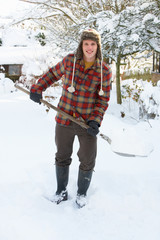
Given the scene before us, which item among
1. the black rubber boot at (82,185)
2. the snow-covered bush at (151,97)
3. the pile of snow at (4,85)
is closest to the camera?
the black rubber boot at (82,185)

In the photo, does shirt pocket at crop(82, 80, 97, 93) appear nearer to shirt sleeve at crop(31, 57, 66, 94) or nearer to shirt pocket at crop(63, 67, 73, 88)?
shirt pocket at crop(63, 67, 73, 88)

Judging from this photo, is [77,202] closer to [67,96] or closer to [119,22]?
[67,96]

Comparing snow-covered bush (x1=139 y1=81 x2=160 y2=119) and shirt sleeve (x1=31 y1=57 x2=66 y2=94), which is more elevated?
shirt sleeve (x1=31 y1=57 x2=66 y2=94)

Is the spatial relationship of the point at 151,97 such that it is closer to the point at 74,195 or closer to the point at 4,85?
the point at 74,195

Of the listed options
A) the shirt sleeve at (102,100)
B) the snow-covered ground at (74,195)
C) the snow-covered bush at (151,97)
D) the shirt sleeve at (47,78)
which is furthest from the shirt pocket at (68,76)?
the snow-covered bush at (151,97)

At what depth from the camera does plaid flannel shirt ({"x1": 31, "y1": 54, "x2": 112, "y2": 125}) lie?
199cm

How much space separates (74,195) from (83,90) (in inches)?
45.1

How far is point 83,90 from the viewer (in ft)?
6.59

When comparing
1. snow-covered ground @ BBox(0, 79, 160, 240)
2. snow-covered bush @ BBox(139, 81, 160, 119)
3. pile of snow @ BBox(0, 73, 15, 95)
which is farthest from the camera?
pile of snow @ BBox(0, 73, 15, 95)

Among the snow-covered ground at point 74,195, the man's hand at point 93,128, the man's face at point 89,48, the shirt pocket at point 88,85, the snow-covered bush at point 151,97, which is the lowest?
the snow-covered ground at point 74,195

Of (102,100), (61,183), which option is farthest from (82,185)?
(102,100)

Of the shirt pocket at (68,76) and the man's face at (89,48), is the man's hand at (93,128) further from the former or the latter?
the man's face at (89,48)

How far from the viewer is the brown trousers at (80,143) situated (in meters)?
2.12

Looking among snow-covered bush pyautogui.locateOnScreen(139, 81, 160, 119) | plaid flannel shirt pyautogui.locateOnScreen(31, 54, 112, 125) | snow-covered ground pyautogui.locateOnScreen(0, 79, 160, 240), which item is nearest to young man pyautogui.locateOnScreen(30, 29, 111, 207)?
plaid flannel shirt pyautogui.locateOnScreen(31, 54, 112, 125)
